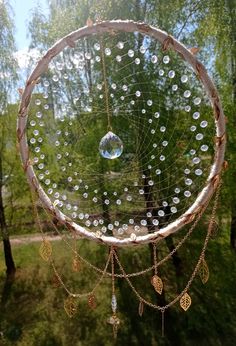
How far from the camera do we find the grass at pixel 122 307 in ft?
30.8

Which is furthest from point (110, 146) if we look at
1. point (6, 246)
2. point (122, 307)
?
point (6, 246)

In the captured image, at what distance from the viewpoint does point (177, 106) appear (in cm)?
821

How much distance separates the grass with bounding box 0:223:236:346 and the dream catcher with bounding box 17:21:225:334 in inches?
82.3

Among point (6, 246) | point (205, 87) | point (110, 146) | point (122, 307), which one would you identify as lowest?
point (122, 307)

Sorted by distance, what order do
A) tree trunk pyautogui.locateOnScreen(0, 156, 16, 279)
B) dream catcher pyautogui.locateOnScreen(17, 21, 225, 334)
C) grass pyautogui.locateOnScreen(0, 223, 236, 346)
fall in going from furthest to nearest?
tree trunk pyautogui.locateOnScreen(0, 156, 16, 279) → grass pyautogui.locateOnScreen(0, 223, 236, 346) → dream catcher pyautogui.locateOnScreen(17, 21, 225, 334)

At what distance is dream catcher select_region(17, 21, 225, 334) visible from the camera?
2617 mm

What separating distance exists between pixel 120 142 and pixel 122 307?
8.25 meters

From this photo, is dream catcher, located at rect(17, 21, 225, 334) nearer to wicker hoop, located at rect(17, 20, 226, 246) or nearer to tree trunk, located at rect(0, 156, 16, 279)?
wicker hoop, located at rect(17, 20, 226, 246)

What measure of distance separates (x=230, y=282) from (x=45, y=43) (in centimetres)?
776

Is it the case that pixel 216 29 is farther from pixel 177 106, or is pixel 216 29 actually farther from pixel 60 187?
pixel 60 187

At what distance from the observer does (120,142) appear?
105 inches

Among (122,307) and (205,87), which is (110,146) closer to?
(205,87)

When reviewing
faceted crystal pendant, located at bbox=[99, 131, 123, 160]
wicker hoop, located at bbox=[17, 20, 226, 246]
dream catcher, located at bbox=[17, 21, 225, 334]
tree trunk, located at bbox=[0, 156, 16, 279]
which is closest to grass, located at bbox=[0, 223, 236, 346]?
tree trunk, located at bbox=[0, 156, 16, 279]

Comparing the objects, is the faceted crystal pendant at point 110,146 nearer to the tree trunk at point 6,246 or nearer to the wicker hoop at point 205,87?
the wicker hoop at point 205,87
